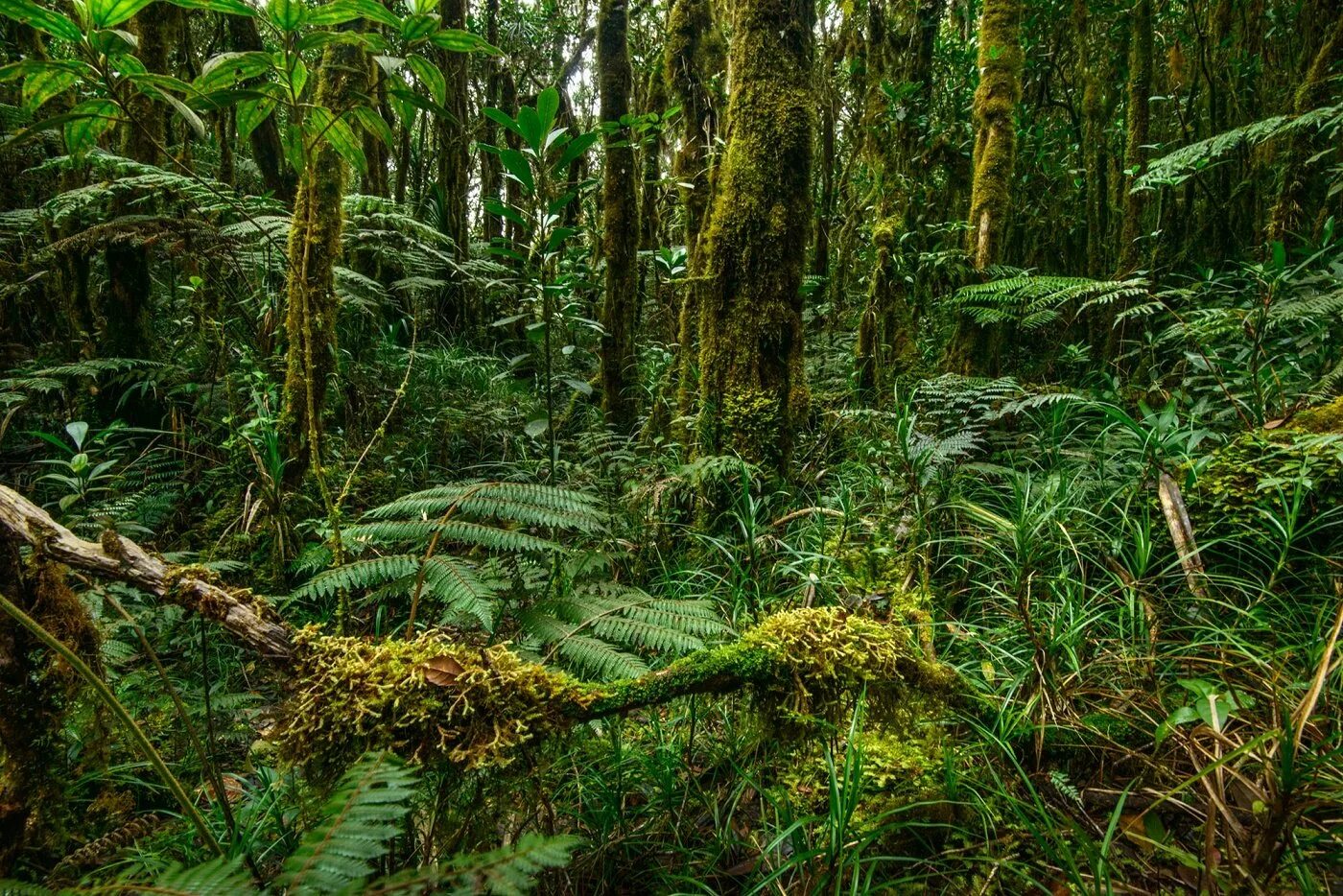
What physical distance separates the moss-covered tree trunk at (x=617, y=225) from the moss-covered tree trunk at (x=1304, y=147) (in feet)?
14.4

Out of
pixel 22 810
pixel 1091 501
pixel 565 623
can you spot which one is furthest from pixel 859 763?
pixel 1091 501

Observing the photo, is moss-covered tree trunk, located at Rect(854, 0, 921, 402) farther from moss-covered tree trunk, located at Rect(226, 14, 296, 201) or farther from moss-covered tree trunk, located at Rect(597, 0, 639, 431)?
moss-covered tree trunk, located at Rect(226, 14, 296, 201)

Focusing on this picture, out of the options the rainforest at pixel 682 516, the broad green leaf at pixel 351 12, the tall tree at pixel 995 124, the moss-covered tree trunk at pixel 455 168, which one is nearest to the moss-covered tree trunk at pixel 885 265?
the rainforest at pixel 682 516

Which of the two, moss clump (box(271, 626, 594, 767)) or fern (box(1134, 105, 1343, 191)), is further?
fern (box(1134, 105, 1343, 191))

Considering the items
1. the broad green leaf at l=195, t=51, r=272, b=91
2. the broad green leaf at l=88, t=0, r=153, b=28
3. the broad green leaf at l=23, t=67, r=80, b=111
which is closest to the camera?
the broad green leaf at l=88, t=0, r=153, b=28

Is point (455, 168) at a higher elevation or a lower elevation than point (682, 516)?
higher

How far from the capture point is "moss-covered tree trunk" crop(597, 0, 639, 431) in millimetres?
4836

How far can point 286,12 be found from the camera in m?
1.84

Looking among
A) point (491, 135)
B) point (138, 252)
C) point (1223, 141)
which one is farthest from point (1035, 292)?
point (491, 135)

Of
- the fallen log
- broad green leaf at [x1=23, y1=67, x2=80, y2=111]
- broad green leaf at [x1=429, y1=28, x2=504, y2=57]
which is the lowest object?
the fallen log

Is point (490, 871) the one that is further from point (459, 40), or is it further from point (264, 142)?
point (264, 142)

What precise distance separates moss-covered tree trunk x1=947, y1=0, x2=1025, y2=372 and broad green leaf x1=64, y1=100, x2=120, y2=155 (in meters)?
4.47

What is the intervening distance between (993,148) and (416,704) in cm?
502

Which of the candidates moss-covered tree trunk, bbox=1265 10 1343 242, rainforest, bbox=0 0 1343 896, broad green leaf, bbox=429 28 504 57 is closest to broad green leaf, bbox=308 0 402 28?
rainforest, bbox=0 0 1343 896
